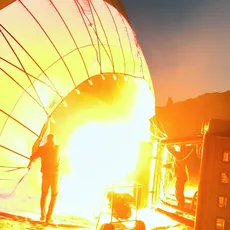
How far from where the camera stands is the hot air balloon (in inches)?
283

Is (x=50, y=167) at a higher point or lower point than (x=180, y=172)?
lower

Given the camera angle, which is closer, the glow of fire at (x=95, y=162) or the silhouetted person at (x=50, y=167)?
the silhouetted person at (x=50, y=167)

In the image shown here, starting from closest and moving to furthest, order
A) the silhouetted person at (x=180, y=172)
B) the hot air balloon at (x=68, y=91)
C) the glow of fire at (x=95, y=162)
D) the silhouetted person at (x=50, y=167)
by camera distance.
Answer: the silhouetted person at (x=50, y=167), the hot air balloon at (x=68, y=91), the silhouetted person at (x=180, y=172), the glow of fire at (x=95, y=162)

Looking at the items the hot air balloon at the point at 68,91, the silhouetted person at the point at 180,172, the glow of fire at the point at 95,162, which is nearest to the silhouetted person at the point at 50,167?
the hot air balloon at the point at 68,91

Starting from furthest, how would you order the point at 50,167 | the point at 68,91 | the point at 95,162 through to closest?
the point at 95,162, the point at 68,91, the point at 50,167

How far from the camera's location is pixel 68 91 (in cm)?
802

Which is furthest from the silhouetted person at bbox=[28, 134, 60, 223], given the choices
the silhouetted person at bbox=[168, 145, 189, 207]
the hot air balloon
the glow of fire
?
the silhouetted person at bbox=[168, 145, 189, 207]

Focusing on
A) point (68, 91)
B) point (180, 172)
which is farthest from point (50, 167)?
point (180, 172)

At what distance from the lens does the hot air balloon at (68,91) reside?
7.20m

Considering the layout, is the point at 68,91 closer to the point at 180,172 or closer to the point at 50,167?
the point at 50,167

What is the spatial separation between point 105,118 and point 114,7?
10.8 ft

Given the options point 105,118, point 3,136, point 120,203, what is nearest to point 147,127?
point 105,118

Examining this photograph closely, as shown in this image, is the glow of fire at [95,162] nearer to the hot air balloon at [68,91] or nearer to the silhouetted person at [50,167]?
the hot air balloon at [68,91]

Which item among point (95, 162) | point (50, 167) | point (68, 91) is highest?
point (68, 91)
